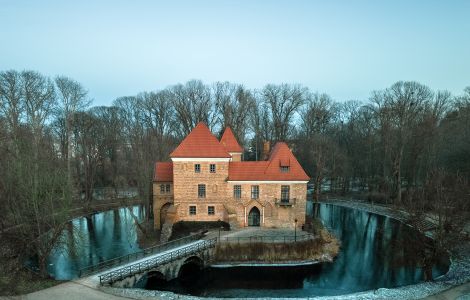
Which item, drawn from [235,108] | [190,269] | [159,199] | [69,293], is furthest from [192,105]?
[69,293]

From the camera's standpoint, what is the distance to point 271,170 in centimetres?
2842

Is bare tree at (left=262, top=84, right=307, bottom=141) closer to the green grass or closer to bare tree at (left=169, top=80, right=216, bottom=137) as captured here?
bare tree at (left=169, top=80, right=216, bottom=137)

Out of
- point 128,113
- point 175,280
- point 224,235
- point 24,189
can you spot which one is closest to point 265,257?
point 224,235

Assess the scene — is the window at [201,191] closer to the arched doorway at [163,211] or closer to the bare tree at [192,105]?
the arched doorway at [163,211]

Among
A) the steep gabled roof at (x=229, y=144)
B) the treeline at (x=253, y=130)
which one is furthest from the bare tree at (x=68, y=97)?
the steep gabled roof at (x=229, y=144)

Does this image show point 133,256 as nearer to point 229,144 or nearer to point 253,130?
point 229,144

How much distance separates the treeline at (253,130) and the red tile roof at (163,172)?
4.26 ft

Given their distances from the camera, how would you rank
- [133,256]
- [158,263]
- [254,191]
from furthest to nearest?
[254,191] < [133,256] < [158,263]

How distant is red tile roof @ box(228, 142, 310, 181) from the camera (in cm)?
2805

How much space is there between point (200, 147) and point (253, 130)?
82.9 feet

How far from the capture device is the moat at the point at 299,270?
19.9 m

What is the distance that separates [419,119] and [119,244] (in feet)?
128

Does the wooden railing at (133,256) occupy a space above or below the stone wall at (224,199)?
below

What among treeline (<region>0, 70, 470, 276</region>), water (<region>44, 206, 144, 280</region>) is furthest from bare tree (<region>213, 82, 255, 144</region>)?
water (<region>44, 206, 144, 280</region>)
